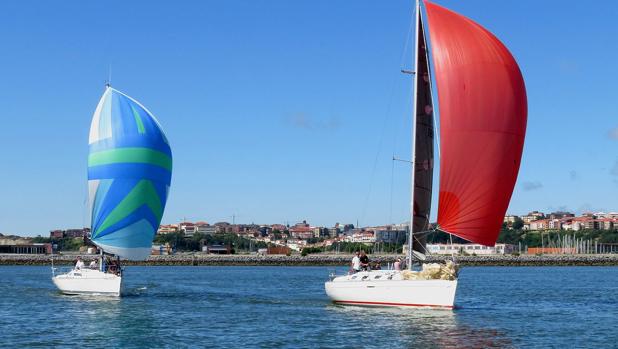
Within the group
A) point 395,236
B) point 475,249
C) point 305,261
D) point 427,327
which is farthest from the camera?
point 475,249

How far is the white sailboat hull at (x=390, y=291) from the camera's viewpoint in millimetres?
33156

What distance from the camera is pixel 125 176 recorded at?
4266cm

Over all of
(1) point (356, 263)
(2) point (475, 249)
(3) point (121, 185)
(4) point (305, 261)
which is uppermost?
(3) point (121, 185)

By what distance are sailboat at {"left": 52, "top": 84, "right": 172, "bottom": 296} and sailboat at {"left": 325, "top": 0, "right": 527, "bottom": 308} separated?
1480 centimetres

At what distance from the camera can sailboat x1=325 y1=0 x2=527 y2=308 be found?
32.3 m

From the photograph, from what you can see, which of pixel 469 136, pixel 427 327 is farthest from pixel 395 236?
pixel 427 327

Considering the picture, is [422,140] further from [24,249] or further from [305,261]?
[24,249]

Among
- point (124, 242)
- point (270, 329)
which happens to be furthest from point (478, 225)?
point (124, 242)

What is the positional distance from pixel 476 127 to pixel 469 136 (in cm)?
41

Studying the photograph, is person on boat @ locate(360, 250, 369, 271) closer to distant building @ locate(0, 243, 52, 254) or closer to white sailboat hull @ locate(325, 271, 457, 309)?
white sailboat hull @ locate(325, 271, 457, 309)

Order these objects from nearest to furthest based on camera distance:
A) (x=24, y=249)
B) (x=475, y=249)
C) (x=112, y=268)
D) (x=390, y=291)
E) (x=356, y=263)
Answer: (x=390, y=291)
(x=356, y=263)
(x=112, y=268)
(x=24, y=249)
(x=475, y=249)

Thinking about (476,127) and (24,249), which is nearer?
(476,127)

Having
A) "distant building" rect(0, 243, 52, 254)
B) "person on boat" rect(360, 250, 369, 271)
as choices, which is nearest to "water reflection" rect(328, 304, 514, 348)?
"person on boat" rect(360, 250, 369, 271)

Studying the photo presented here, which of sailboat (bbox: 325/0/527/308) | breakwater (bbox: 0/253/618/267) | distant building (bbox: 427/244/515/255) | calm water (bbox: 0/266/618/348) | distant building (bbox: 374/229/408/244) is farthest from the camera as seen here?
distant building (bbox: 427/244/515/255)
